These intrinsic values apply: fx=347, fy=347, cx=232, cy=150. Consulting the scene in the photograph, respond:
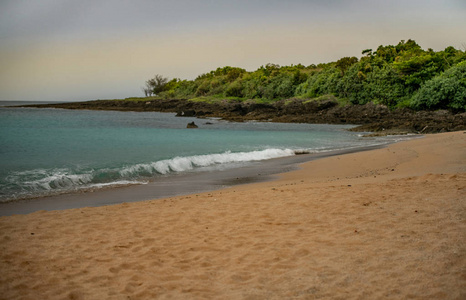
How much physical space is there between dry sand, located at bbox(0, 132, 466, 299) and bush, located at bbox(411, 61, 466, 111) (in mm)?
33559

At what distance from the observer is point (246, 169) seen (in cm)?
1387

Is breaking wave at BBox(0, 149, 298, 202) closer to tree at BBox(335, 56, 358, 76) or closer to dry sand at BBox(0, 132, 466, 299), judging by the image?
dry sand at BBox(0, 132, 466, 299)

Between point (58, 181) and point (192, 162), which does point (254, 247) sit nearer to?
point (58, 181)

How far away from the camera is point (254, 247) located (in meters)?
4.97

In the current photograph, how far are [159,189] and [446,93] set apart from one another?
120 ft

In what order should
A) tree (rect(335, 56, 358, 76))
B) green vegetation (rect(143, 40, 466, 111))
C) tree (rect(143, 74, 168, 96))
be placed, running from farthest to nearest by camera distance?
tree (rect(143, 74, 168, 96)) < tree (rect(335, 56, 358, 76)) < green vegetation (rect(143, 40, 466, 111))

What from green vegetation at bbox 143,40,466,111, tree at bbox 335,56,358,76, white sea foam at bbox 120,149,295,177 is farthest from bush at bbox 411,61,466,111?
white sea foam at bbox 120,149,295,177

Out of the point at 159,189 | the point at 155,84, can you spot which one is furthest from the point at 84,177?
the point at 155,84

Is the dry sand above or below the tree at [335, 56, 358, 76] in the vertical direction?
below

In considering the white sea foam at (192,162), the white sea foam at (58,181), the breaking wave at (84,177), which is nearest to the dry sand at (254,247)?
the breaking wave at (84,177)

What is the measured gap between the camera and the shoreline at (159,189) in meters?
8.54

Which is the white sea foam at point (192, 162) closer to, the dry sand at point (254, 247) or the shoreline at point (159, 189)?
the shoreline at point (159, 189)

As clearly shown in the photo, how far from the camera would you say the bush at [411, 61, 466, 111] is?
35.6 metres

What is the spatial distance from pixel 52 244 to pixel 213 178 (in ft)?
23.3
